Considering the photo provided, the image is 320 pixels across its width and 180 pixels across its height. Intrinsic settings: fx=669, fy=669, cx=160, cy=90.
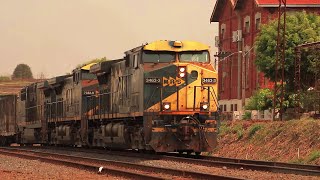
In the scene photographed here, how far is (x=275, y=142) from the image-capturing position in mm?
30625

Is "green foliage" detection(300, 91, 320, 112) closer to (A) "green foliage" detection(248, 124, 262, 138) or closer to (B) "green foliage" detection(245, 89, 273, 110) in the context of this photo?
(B) "green foliage" detection(245, 89, 273, 110)

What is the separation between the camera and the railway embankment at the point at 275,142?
2725cm

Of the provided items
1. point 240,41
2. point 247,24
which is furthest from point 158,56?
point 247,24

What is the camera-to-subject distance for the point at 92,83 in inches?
1303

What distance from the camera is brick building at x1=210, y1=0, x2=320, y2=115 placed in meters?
→ 61.7

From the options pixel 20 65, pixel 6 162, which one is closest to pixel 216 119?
pixel 6 162

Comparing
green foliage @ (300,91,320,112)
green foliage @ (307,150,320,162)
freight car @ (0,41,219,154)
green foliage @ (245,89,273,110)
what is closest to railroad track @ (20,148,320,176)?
freight car @ (0,41,219,154)

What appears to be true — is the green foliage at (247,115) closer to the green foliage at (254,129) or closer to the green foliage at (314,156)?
the green foliage at (254,129)

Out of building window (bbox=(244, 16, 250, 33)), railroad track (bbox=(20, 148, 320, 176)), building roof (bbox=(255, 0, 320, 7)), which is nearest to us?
railroad track (bbox=(20, 148, 320, 176))

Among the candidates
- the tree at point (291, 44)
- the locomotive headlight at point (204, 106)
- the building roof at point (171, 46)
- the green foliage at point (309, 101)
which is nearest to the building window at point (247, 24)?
the tree at point (291, 44)

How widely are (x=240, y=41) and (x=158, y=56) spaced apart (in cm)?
4275

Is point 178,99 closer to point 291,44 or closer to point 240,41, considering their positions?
point 291,44

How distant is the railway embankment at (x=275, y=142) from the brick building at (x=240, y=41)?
76.2ft

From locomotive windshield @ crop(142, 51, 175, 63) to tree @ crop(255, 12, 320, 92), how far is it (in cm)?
2656
